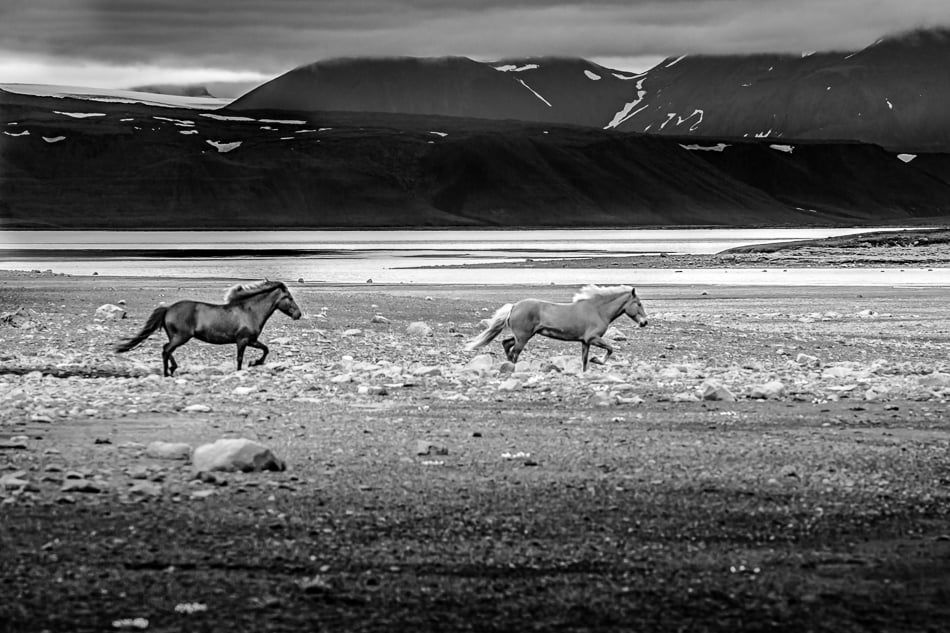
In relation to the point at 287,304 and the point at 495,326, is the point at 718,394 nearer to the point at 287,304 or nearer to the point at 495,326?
the point at 495,326

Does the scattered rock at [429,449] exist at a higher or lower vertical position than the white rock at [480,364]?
higher

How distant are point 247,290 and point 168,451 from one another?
763 cm

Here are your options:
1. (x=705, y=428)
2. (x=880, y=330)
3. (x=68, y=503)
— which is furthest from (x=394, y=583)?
(x=880, y=330)

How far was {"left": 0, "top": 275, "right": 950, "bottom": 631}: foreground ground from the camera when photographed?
7941 mm

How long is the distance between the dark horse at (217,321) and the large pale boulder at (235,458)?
7.15 metres

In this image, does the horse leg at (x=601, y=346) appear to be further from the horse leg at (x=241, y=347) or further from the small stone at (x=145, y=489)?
the small stone at (x=145, y=489)

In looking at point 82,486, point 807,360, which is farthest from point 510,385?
point 82,486

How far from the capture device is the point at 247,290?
19094 millimetres

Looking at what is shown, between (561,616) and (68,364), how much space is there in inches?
515

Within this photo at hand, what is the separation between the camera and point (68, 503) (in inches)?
392

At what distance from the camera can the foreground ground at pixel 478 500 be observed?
313 inches

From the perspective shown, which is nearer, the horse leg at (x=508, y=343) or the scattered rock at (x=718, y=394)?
the scattered rock at (x=718, y=394)

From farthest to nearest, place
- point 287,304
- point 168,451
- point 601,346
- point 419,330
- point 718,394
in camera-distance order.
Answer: point 419,330 → point 601,346 → point 287,304 → point 718,394 → point 168,451

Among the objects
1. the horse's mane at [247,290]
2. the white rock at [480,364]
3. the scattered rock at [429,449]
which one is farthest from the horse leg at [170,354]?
the scattered rock at [429,449]
